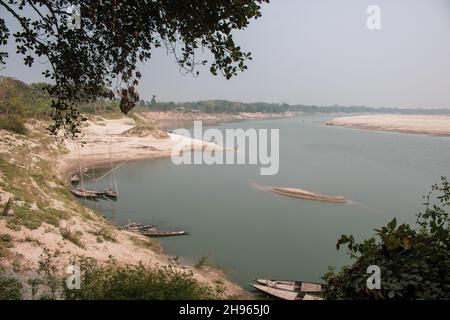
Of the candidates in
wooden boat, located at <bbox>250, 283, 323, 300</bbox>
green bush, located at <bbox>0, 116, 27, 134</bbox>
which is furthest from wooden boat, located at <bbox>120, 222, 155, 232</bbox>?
green bush, located at <bbox>0, 116, 27, 134</bbox>

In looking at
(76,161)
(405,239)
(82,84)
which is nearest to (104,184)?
(76,161)

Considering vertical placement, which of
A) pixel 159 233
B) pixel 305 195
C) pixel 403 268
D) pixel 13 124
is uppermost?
pixel 13 124

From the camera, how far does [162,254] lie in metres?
18.8

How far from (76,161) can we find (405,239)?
44.7 meters

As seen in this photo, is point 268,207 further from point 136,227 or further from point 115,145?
point 115,145

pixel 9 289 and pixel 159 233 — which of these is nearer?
pixel 9 289

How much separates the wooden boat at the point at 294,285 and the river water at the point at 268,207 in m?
1.52

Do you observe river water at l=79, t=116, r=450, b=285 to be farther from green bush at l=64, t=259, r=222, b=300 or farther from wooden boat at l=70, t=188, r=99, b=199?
green bush at l=64, t=259, r=222, b=300

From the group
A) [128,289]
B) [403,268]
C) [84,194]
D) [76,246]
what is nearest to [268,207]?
[84,194]

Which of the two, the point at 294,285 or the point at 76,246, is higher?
the point at 76,246

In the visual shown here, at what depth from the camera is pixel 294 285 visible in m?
15.6

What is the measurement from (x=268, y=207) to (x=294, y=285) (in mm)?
13391
